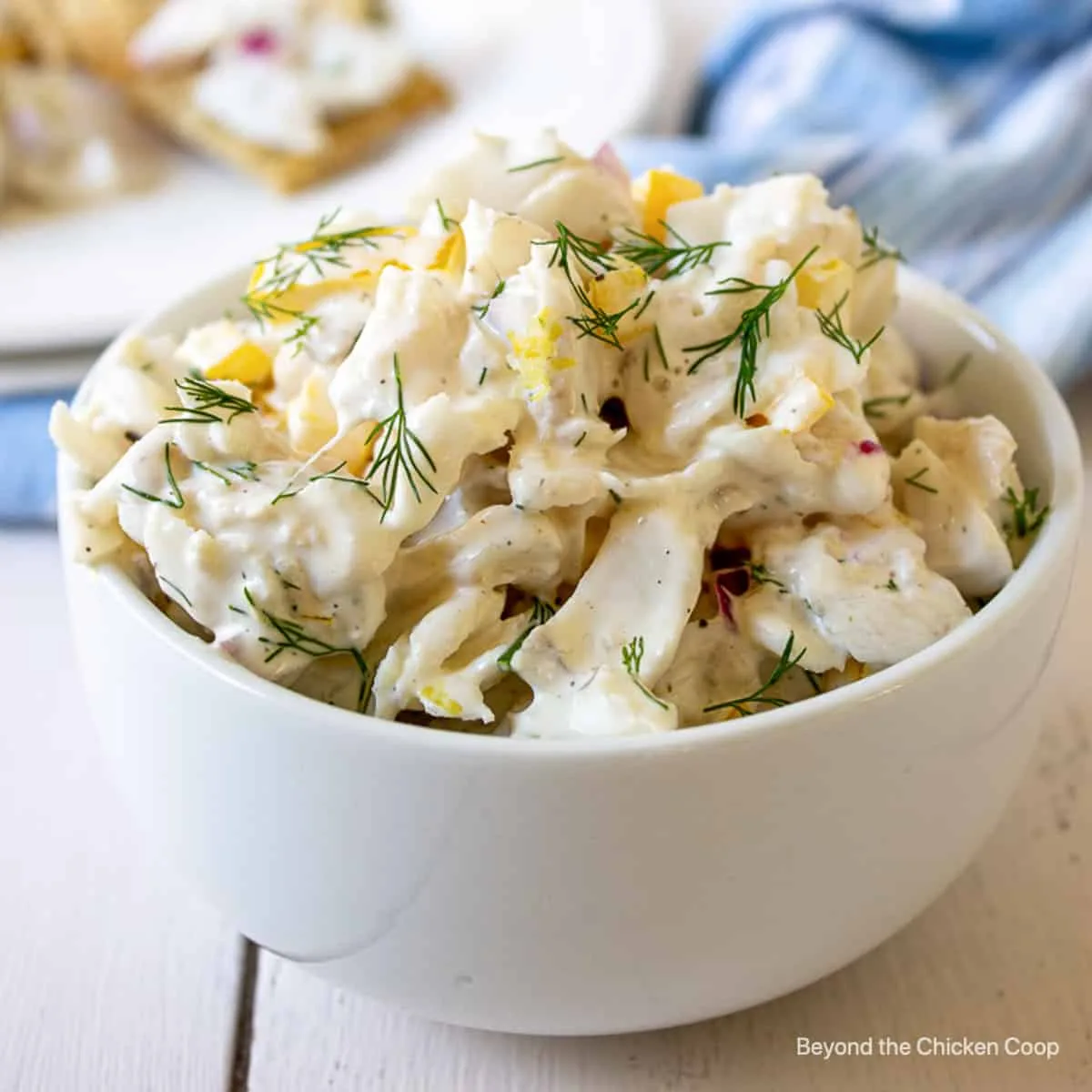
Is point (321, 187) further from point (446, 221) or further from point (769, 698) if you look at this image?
point (769, 698)

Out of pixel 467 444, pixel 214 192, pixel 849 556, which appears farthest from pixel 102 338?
pixel 849 556

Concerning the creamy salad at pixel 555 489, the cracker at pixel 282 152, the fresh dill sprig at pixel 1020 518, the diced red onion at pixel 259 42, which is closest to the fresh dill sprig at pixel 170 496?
the creamy salad at pixel 555 489

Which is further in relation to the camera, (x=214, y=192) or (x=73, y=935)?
(x=214, y=192)

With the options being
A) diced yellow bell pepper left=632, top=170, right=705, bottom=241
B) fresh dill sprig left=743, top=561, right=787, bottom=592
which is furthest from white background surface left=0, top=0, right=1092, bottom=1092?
diced yellow bell pepper left=632, top=170, right=705, bottom=241

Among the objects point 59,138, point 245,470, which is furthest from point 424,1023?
point 59,138

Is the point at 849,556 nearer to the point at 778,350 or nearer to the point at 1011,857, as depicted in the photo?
the point at 778,350

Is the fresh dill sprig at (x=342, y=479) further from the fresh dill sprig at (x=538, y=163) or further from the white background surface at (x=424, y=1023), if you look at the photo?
the white background surface at (x=424, y=1023)

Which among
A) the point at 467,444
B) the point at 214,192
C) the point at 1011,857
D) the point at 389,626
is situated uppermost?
the point at 467,444
